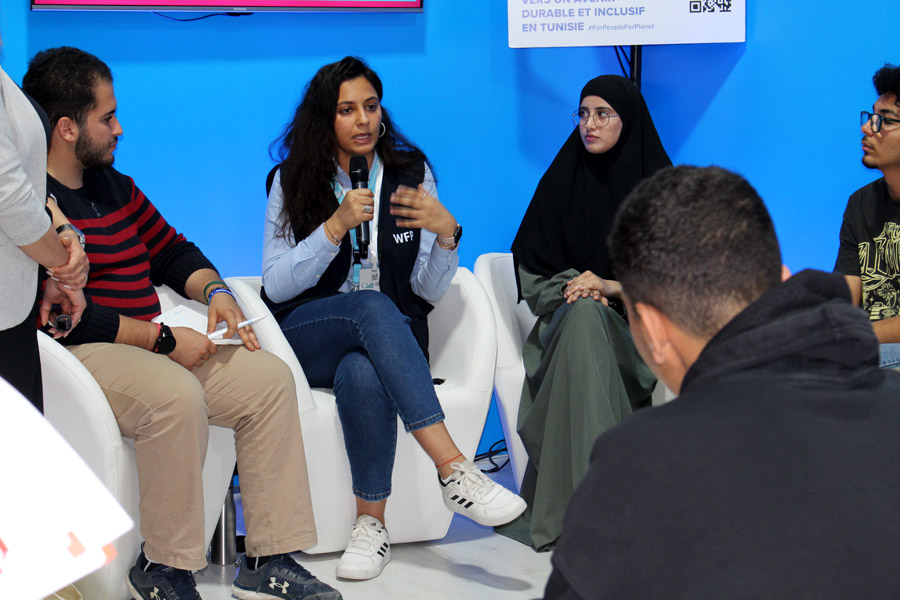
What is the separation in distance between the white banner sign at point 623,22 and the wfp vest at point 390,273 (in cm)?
87

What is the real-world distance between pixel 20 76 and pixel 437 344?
5.45ft

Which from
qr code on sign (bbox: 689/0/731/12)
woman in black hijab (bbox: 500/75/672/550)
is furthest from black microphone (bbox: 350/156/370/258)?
qr code on sign (bbox: 689/0/731/12)

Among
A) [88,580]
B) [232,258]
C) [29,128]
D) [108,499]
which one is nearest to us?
[108,499]

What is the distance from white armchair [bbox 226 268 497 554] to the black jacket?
1.64 metres

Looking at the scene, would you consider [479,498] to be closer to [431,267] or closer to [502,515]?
[502,515]

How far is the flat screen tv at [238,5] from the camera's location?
2.96 m

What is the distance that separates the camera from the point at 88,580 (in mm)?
2080

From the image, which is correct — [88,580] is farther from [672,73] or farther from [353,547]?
[672,73]

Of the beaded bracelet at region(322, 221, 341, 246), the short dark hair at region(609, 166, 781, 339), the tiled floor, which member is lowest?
the tiled floor

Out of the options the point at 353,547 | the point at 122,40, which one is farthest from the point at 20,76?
the point at 353,547

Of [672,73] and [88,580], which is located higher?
[672,73]

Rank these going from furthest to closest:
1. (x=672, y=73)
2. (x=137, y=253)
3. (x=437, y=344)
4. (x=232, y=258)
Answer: (x=672, y=73) → (x=232, y=258) → (x=437, y=344) → (x=137, y=253)

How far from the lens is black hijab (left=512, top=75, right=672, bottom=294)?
9.25 feet

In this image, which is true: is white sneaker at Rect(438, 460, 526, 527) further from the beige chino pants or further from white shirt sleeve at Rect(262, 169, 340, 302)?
white shirt sleeve at Rect(262, 169, 340, 302)
